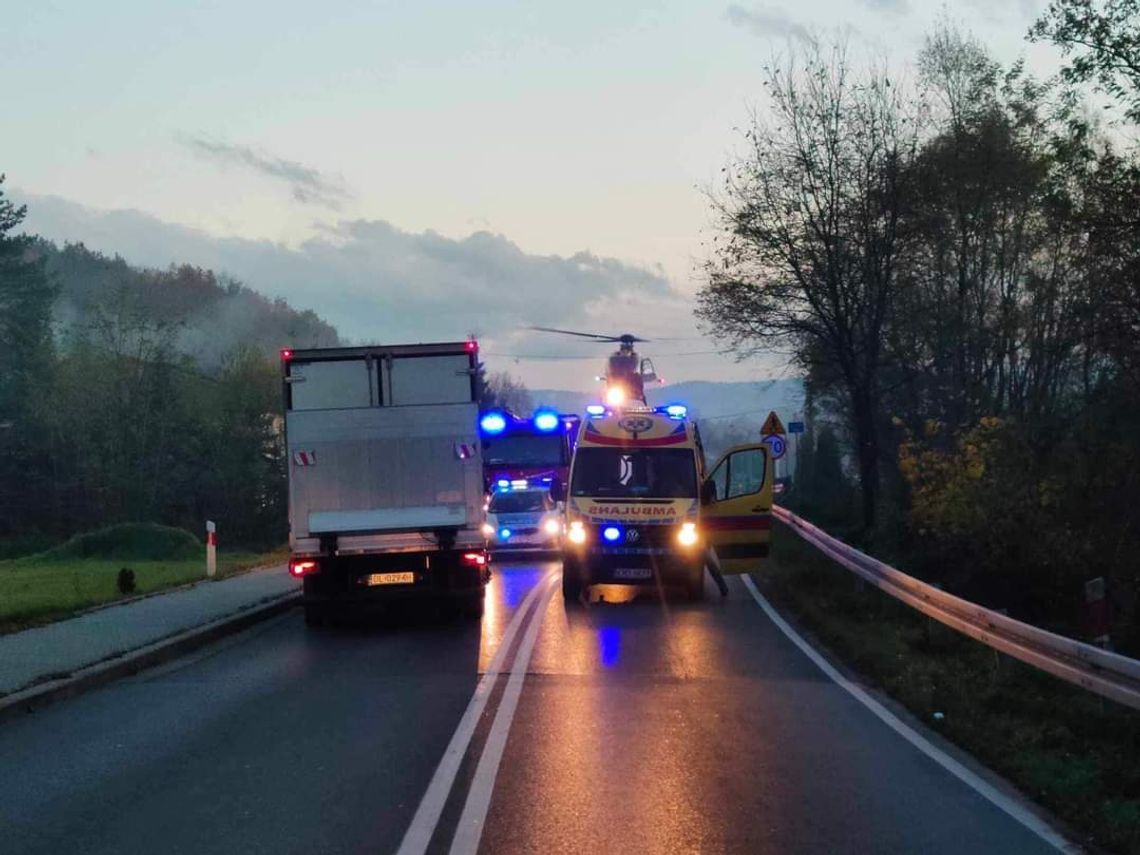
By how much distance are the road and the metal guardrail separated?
3.67ft

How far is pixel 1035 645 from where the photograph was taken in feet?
31.1

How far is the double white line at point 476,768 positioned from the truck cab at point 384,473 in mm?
2572

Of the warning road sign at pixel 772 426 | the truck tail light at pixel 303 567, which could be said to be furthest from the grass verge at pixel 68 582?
the warning road sign at pixel 772 426

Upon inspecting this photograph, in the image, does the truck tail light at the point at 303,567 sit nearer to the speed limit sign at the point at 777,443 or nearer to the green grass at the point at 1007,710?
the green grass at the point at 1007,710

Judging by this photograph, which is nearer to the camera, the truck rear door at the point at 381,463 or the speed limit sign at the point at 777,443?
the truck rear door at the point at 381,463

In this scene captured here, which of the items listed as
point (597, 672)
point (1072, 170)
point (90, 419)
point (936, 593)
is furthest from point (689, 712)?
point (90, 419)

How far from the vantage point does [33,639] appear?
1417cm

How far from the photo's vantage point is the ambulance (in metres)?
19.1

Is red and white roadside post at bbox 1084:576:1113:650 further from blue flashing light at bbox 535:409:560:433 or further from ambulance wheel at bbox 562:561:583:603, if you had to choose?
blue flashing light at bbox 535:409:560:433

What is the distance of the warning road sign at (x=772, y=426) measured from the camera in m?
30.3

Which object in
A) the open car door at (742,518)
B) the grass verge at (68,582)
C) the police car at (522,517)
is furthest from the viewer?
the police car at (522,517)

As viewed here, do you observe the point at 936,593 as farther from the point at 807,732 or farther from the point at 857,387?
the point at 857,387

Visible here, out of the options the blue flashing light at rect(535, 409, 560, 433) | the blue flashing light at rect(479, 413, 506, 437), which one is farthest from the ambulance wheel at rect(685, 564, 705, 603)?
the blue flashing light at rect(535, 409, 560, 433)

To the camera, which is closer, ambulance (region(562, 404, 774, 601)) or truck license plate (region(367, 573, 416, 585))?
truck license plate (region(367, 573, 416, 585))
